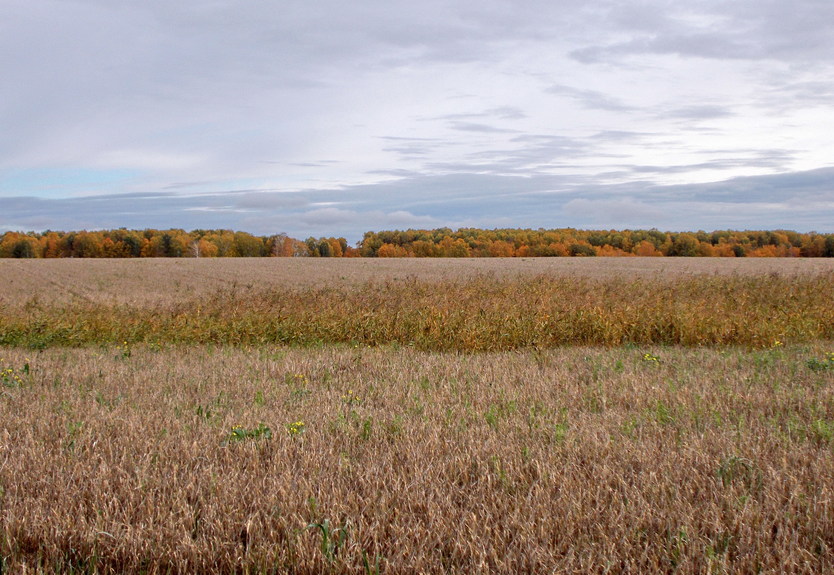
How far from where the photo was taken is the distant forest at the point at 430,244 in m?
89.1

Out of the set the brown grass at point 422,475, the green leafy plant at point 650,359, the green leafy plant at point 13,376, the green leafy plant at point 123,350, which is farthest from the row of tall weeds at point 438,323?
the brown grass at point 422,475

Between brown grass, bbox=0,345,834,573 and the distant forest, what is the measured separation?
8298 cm

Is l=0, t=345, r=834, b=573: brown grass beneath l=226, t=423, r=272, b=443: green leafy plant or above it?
beneath

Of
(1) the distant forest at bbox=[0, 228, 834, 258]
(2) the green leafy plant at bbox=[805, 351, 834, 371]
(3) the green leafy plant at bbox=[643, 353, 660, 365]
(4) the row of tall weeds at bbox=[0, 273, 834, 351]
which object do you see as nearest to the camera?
(2) the green leafy plant at bbox=[805, 351, 834, 371]

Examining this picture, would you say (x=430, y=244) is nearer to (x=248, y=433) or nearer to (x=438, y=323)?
(x=438, y=323)

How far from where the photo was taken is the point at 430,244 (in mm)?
95562

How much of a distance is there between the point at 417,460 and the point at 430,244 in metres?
91.0

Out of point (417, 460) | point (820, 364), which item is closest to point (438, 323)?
point (820, 364)

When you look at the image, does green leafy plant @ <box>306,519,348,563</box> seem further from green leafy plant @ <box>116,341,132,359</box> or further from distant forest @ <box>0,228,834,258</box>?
distant forest @ <box>0,228,834,258</box>

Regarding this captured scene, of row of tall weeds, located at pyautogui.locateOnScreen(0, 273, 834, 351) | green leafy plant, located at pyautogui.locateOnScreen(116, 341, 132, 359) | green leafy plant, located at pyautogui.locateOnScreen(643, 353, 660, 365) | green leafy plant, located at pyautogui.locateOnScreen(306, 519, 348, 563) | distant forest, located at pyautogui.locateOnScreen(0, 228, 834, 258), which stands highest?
distant forest, located at pyautogui.locateOnScreen(0, 228, 834, 258)

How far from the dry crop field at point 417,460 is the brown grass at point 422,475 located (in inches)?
0.8

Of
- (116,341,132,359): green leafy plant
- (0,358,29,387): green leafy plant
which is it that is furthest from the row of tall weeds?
(0,358,29,387): green leafy plant

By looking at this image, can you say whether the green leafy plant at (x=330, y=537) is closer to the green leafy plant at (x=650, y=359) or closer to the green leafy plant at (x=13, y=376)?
the green leafy plant at (x=13, y=376)

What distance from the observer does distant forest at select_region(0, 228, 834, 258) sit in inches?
3506
